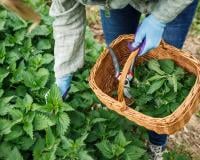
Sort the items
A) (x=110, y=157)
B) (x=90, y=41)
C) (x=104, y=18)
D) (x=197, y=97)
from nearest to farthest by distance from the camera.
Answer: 1. (x=197, y=97)
2. (x=110, y=157)
3. (x=104, y=18)
4. (x=90, y=41)

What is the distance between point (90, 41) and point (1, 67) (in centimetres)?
65

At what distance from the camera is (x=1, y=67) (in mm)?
2521

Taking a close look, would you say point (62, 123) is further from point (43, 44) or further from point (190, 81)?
point (43, 44)

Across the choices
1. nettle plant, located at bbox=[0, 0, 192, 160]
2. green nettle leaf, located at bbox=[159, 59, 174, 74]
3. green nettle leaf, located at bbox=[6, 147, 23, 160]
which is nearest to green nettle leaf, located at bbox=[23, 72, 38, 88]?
nettle plant, located at bbox=[0, 0, 192, 160]

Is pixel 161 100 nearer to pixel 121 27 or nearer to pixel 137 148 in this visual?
pixel 137 148

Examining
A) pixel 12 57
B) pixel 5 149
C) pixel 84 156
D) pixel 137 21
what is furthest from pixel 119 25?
pixel 5 149

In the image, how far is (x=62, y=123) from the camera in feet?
6.60

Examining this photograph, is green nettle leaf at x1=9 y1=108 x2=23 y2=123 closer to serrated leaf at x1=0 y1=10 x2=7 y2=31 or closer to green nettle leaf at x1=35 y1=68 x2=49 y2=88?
green nettle leaf at x1=35 y1=68 x2=49 y2=88

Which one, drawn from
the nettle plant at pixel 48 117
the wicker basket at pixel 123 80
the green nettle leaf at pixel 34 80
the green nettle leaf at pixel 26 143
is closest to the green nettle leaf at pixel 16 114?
the nettle plant at pixel 48 117

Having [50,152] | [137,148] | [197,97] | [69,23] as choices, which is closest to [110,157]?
[137,148]

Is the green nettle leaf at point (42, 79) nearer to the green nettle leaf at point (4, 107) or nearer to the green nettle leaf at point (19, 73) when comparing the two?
the green nettle leaf at point (19, 73)

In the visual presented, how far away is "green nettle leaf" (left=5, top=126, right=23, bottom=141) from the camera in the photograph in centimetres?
202

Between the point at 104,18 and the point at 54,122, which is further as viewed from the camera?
the point at 104,18

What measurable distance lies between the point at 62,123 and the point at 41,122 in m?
0.11
